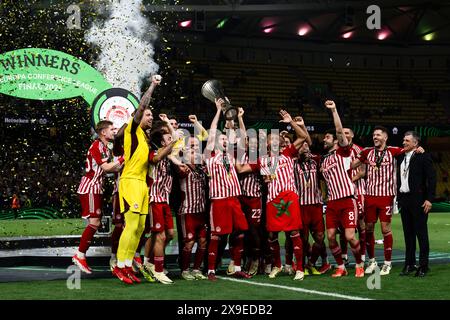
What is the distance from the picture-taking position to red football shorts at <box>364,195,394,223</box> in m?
9.44

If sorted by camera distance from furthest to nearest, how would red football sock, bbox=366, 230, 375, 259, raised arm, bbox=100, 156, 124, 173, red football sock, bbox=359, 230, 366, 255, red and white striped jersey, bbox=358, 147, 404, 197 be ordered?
red football sock, bbox=359, 230, 366, 255, red football sock, bbox=366, 230, 375, 259, red and white striped jersey, bbox=358, 147, 404, 197, raised arm, bbox=100, 156, 124, 173

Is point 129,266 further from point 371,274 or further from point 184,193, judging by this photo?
point 371,274

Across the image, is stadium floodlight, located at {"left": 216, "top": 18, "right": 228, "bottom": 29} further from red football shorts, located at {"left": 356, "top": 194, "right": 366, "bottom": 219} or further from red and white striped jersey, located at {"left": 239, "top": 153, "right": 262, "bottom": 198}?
red and white striped jersey, located at {"left": 239, "top": 153, "right": 262, "bottom": 198}

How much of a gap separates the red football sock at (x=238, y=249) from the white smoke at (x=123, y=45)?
209 inches

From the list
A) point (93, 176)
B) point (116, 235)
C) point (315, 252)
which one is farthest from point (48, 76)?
point (315, 252)

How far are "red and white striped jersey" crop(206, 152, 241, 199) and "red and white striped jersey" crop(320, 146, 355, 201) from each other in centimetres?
121

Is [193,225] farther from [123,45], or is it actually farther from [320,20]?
[320,20]

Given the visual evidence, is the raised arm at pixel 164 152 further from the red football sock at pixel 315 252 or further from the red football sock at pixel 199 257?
the red football sock at pixel 315 252

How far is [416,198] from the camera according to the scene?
9.13 m

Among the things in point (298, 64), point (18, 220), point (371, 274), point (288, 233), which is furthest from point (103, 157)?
point (298, 64)

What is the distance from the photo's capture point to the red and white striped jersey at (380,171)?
30.9 ft

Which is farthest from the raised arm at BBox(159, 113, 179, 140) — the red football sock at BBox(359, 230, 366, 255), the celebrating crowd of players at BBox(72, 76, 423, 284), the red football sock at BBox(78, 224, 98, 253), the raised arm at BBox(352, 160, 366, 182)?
Result: the red football sock at BBox(359, 230, 366, 255)

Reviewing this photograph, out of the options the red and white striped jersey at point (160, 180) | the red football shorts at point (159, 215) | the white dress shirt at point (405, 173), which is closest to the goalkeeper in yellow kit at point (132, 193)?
the red and white striped jersey at point (160, 180)

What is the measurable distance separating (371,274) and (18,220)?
1724 cm
